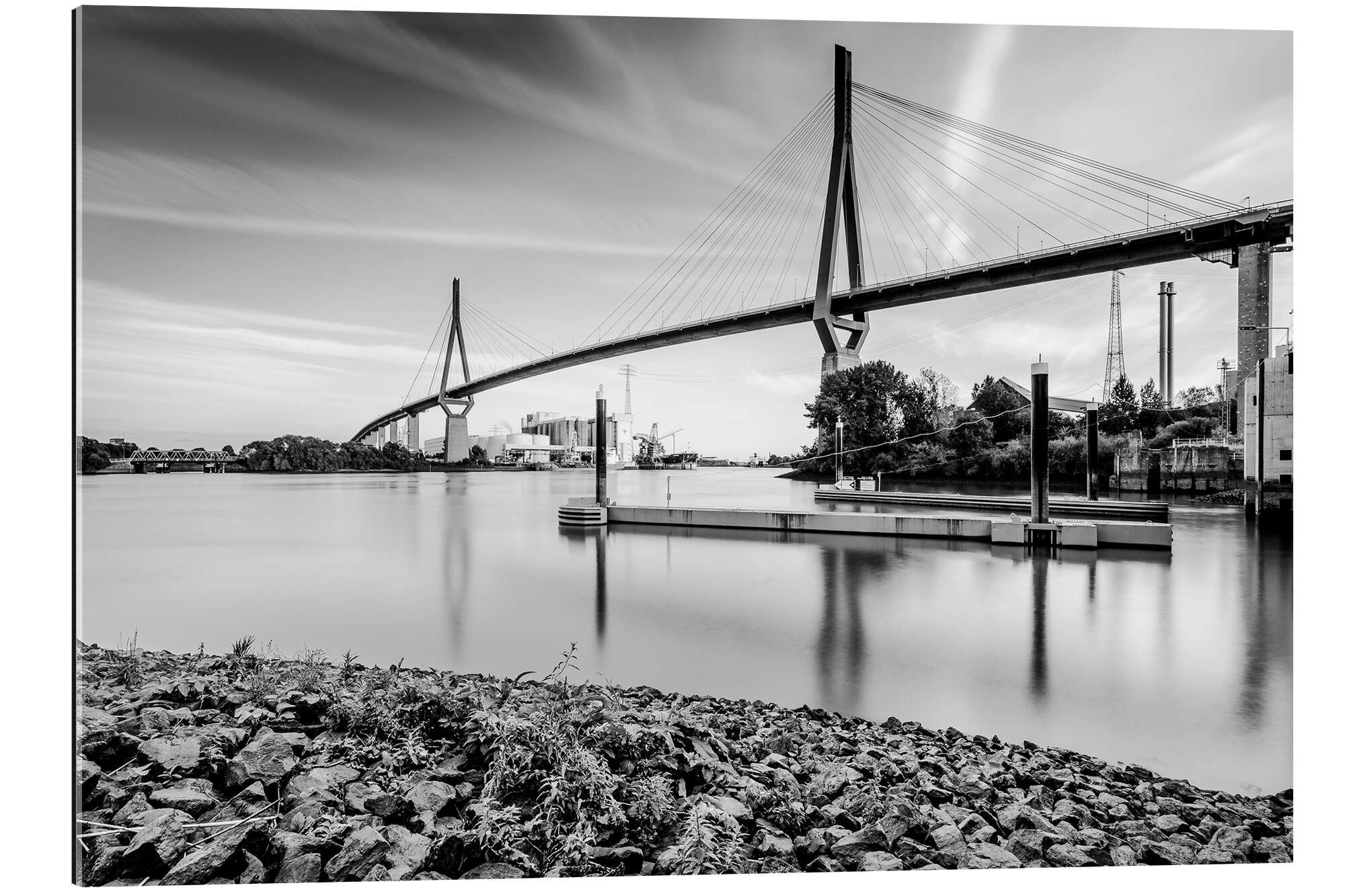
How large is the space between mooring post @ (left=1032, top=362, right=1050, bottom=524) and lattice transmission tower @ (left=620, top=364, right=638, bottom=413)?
433 cm

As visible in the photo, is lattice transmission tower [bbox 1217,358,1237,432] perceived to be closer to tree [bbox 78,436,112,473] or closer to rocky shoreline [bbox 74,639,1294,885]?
rocky shoreline [bbox 74,639,1294,885]

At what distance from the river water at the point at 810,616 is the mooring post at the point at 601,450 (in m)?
1.97

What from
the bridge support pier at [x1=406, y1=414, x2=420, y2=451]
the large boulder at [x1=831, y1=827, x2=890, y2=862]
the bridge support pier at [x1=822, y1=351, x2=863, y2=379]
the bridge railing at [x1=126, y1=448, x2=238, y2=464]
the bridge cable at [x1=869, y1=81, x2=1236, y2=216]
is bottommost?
the large boulder at [x1=831, y1=827, x2=890, y2=862]

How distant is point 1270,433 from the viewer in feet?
9.50

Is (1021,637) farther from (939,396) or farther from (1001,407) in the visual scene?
(939,396)

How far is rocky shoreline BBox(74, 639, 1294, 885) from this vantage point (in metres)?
1.51

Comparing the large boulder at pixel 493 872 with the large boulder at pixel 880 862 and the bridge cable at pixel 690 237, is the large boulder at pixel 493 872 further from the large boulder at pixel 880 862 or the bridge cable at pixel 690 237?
the bridge cable at pixel 690 237

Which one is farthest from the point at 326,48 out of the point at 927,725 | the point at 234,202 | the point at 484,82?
the point at 927,725

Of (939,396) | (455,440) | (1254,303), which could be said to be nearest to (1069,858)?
(1254,303)

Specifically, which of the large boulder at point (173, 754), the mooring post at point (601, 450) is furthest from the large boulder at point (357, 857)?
the mooring post at point (601, 450)

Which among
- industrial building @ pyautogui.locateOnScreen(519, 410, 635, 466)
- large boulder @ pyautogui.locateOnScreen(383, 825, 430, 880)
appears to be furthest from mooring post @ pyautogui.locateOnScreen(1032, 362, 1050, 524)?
large boulder @ pyautogui.locateOnScreen(383, 825, 430, 880)

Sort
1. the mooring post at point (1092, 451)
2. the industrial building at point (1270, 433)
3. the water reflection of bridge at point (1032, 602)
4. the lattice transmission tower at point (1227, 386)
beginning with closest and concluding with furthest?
the industrial building at point (1270, 433) < the water reflection of bridge at point (1032, 602) < the lattice transmission tower at point (1227, 386) < the mooring post at point (1092, 451)

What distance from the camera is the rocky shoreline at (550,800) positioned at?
4.96 ft

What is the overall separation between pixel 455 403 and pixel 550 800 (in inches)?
223
